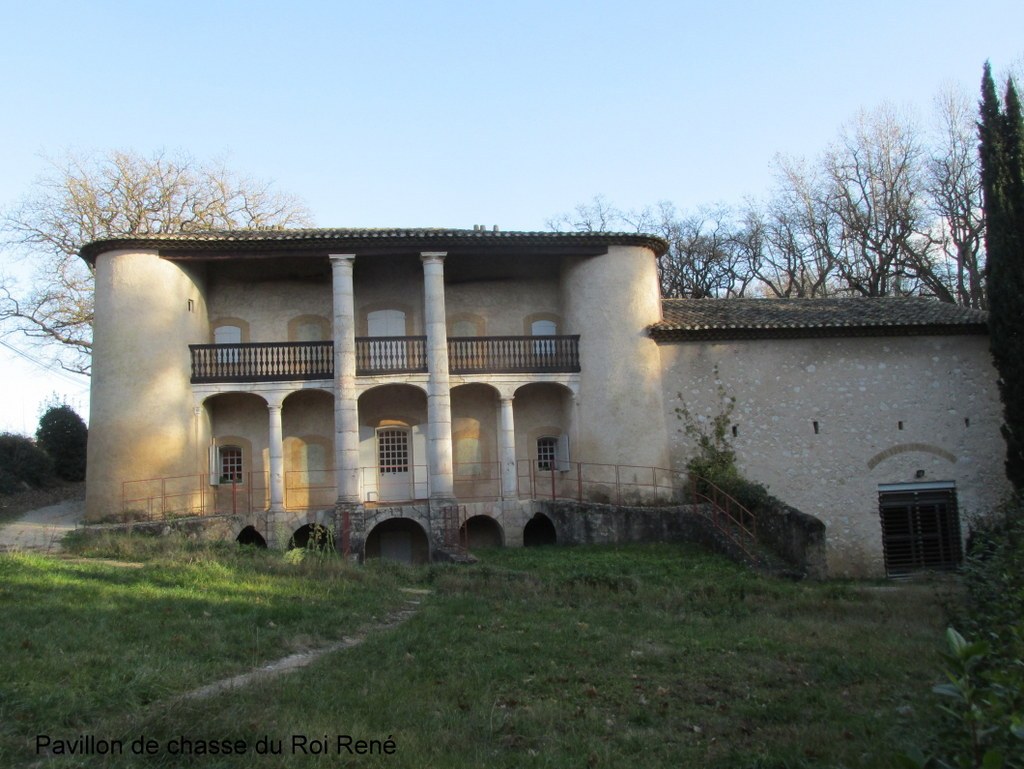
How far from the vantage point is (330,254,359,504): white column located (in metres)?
24.2

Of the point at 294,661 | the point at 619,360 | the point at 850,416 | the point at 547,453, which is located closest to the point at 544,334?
the point at 619,360

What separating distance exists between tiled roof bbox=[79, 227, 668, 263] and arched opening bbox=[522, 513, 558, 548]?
26.5 ft

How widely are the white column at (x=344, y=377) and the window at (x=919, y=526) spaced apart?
14.8m

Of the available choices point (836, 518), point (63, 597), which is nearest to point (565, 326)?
point (836, 518)

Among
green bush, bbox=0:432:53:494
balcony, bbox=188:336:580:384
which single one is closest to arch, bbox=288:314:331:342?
balcony, bbox=188:336:580:384

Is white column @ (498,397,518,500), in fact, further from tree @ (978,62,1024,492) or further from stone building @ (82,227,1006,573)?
tree @ (978,62,1024,492)

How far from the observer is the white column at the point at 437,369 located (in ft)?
80.4

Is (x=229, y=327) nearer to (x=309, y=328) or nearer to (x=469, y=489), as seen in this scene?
(x=309, y=328)

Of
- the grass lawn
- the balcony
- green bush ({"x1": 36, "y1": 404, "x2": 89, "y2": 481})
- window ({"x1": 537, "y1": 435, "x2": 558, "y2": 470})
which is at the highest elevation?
the balcony

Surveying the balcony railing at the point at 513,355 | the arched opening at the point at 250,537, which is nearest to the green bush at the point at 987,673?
the balcony railing at the point at 513,355

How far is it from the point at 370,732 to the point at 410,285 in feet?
69.1

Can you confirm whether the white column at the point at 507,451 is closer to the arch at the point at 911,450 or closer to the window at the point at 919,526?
the arch at the point at 911,450

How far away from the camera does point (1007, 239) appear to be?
2278 cm

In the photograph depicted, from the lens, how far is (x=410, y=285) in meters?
27.4
